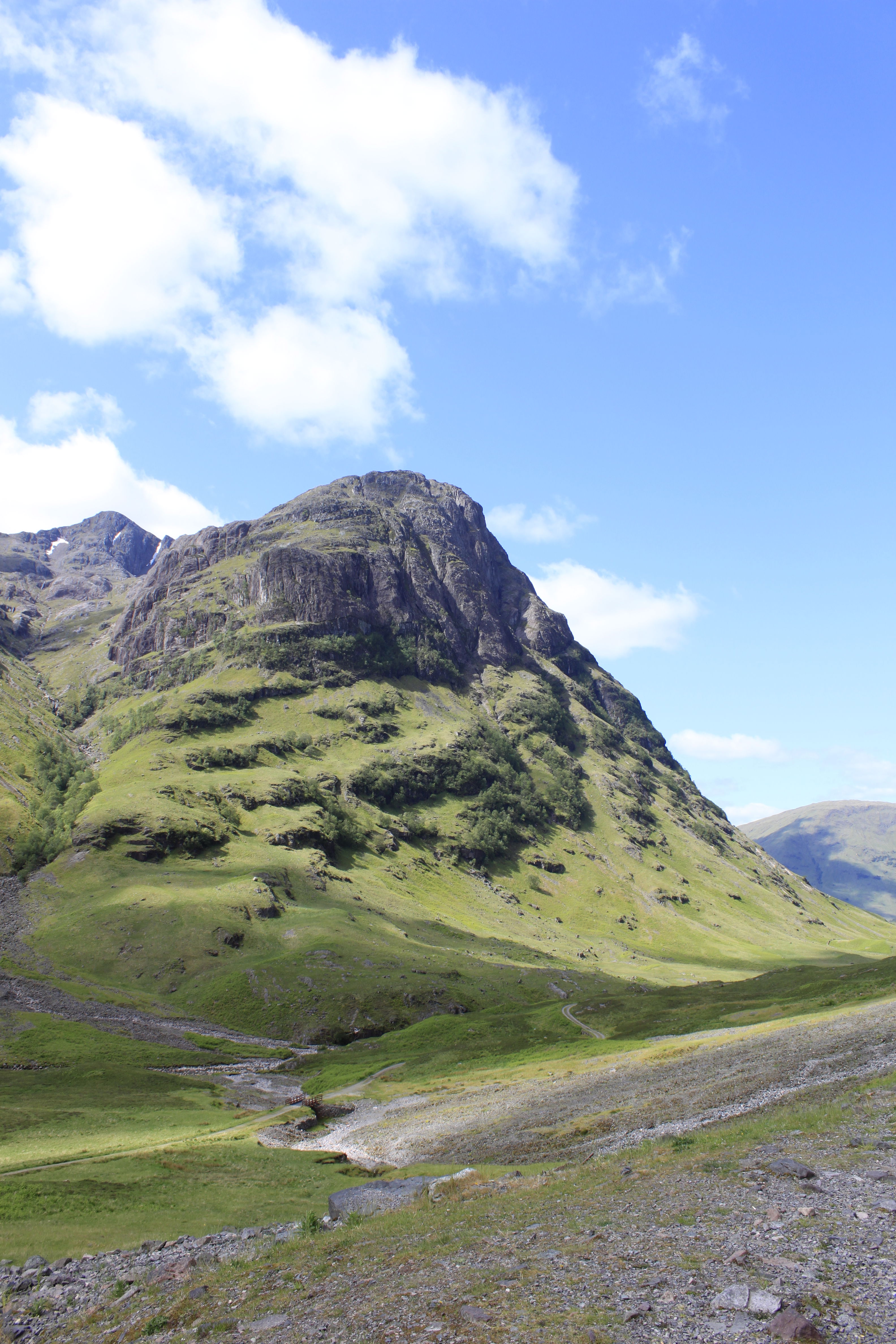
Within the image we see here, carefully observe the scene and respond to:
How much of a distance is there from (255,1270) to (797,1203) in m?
19.4

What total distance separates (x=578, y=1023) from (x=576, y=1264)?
330ft

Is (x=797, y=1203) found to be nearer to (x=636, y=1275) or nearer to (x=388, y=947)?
(x=636, y=1275)

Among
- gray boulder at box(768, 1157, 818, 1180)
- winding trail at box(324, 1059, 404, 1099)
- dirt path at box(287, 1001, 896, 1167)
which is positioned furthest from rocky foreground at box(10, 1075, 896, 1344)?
winding trail at box(324, 1059, 404, 1099)

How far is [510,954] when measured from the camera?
626 feet

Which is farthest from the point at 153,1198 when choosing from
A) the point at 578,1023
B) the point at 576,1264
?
the point at 578,1023

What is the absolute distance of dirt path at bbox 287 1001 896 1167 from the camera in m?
43.7

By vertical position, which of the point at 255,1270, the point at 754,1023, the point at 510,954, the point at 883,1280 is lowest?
the point at 510,954

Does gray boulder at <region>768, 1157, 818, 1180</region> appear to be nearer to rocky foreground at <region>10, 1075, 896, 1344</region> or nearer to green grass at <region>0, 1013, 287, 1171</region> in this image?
rocky foreground at <region>10, 1075, 896, 1344</region>

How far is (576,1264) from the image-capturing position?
66.5 feet

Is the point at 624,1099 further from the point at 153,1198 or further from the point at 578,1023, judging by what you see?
the point at 578,1023

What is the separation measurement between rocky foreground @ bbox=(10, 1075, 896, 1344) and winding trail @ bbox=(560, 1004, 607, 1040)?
2759 inches

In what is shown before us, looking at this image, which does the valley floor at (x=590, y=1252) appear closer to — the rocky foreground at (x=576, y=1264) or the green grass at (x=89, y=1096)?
the rocky foreground at (x=576, y=1264)

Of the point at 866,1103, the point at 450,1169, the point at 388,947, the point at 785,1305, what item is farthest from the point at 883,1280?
the point at 388,947

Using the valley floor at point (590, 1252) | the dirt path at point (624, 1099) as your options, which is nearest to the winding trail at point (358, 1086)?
the dirt path at point (624, 1099)
